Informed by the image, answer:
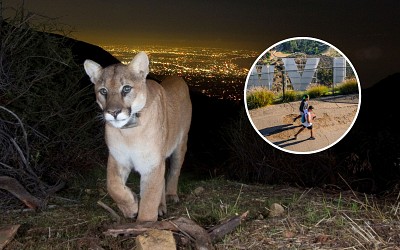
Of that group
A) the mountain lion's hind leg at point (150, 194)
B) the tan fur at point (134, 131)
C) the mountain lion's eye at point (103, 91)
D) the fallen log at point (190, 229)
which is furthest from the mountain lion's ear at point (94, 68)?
the fallen log at point (190, 229)

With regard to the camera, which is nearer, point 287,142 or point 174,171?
point 287,142

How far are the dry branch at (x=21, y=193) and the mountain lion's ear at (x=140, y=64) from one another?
76.4 inches

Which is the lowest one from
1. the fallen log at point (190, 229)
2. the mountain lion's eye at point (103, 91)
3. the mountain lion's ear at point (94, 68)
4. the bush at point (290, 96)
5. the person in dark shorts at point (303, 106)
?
the fallen log at point (190, 229)

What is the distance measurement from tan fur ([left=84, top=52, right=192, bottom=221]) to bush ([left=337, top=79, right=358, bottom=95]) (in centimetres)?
→ 162

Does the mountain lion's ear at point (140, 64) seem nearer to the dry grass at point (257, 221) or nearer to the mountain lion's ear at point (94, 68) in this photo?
the mountain lion's ear at point (94, 68)

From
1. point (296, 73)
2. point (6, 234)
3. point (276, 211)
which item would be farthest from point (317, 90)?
point (6, 234)

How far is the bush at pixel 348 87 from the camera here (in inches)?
229

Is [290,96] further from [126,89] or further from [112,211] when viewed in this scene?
[112,211]

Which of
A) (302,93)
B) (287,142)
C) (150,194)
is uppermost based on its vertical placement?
(302,93)

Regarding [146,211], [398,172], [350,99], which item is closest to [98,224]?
[146,211]

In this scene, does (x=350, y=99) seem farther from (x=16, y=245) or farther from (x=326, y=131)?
(x=16, y=245)

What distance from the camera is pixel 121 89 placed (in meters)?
4.72

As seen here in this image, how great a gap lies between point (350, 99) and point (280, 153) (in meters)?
2.62

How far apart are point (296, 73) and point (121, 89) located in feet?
5.89
